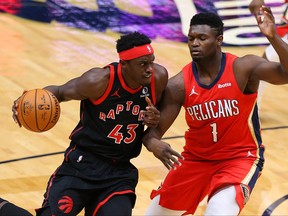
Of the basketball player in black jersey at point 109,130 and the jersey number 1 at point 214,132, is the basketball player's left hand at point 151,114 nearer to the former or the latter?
the basketball player in black jersey at point 109,130

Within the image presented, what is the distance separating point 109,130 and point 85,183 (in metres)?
0.48

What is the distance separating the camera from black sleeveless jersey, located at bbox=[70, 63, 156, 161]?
699 cm

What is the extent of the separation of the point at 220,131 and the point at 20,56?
6.06 meters

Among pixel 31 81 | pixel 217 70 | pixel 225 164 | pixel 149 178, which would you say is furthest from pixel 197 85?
pixel 31 81

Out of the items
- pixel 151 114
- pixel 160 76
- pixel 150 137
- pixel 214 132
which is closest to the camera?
pixel 151 114

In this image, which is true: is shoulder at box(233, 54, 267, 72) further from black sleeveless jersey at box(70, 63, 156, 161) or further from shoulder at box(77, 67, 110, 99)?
shoulder at box(77, 67, 110, 99)

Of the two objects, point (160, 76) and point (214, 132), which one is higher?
point (160, 76)

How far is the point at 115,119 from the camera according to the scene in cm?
703

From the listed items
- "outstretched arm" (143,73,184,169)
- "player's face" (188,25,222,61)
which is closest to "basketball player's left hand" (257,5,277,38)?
"player's face" (188,25,222,61)

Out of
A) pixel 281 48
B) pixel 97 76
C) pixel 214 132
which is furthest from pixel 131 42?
pixel 281 48

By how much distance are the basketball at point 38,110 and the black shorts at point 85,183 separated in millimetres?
375

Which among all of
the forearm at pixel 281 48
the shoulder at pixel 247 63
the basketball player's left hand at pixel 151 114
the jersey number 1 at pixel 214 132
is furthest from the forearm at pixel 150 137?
the forearm at pixel 281 48

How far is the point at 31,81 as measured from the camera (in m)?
11.7

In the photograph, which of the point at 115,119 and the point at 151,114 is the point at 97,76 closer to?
the point at 115,119
